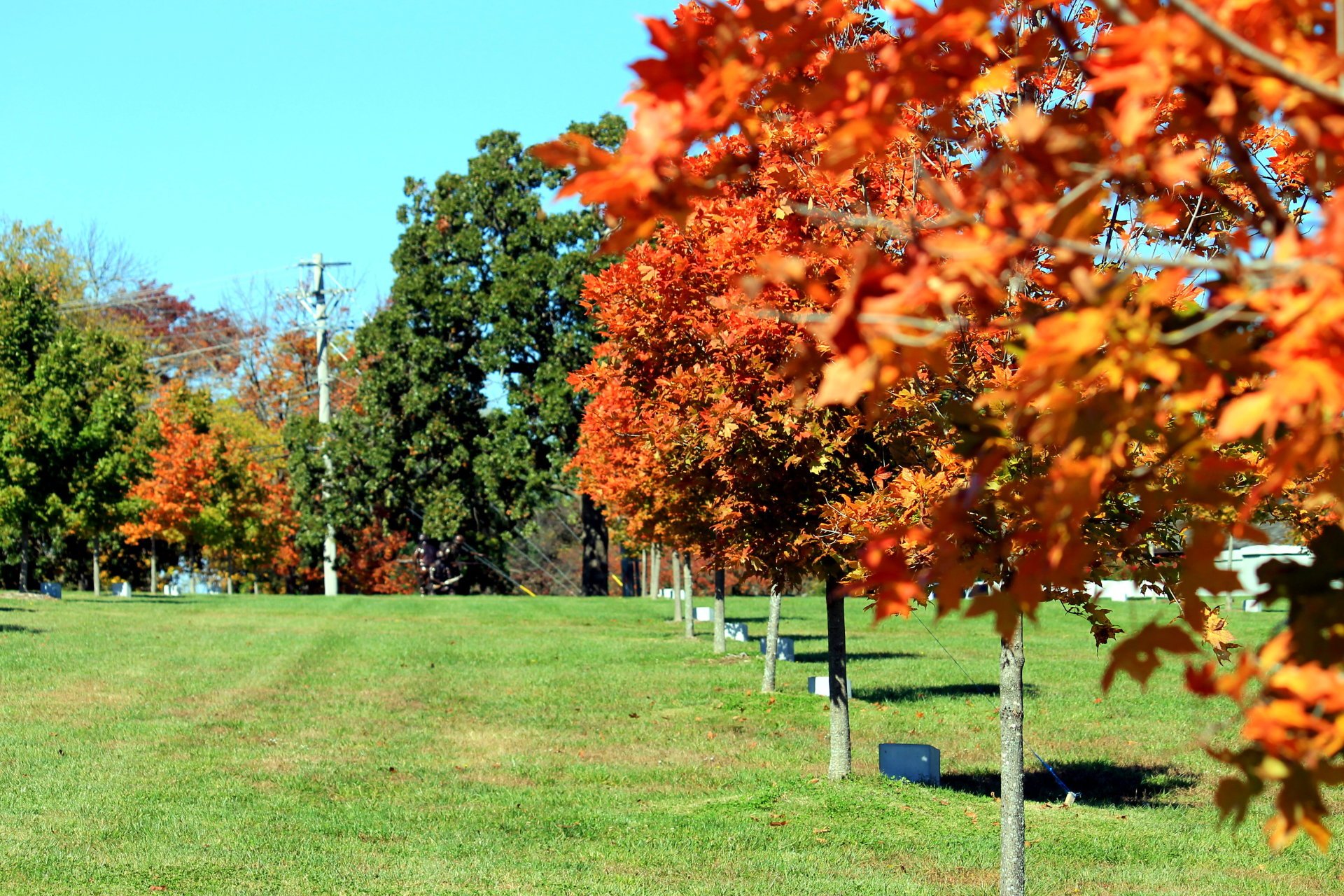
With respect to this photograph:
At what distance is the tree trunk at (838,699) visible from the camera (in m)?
11.5

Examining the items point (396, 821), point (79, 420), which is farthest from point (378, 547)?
point (396, 821)

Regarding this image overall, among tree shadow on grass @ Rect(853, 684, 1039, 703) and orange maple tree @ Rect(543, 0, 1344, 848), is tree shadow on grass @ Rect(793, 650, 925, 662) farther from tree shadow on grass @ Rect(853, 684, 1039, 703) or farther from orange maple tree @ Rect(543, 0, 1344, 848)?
orange maple tree @ Rect(543, 0, 1344, 848)

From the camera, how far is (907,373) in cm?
199

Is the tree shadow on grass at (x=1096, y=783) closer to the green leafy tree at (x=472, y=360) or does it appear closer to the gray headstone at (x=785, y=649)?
the gray headstone at (x=785, y=649)

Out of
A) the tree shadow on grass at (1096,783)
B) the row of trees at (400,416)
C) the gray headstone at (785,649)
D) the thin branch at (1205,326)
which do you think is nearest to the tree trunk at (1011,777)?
the tree shadow on grass at (1096,783)

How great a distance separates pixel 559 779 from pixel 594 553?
1365 inches

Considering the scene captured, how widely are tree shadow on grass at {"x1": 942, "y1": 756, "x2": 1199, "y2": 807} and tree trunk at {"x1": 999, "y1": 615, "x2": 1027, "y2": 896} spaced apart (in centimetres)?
441

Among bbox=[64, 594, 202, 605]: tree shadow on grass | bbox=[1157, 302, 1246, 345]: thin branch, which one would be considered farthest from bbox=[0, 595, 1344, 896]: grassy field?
bbox=[64, 594, 202, 605]: tree shadow on grass

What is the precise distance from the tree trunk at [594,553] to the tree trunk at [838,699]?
34078mm

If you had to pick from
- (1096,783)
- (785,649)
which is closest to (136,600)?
(785,649)

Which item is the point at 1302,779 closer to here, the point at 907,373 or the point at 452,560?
the point at 907,373

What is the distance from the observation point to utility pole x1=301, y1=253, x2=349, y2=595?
4438 centimetres

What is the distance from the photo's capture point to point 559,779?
40.1 ft

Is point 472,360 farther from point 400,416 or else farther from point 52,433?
point 52,433
